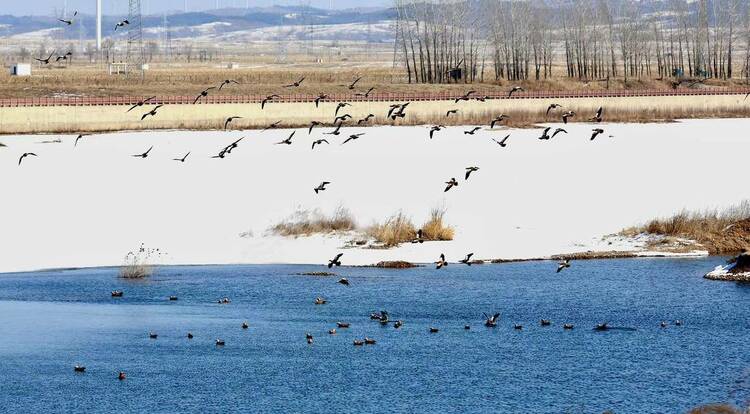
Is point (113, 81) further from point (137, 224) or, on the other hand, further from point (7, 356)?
point (7, 356)

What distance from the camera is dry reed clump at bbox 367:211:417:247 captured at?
54.1 metres

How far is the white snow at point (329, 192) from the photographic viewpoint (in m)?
54.2

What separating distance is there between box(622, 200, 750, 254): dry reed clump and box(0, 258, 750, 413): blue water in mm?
4386

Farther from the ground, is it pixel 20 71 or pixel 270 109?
pixel 20 71

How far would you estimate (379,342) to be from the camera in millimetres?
38188

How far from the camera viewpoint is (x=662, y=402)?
31.8 metres

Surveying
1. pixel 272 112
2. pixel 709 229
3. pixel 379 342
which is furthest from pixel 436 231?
pixel 272 112

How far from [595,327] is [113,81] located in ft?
332

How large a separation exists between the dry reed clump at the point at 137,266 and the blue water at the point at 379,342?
0.53 m

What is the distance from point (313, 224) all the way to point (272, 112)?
145 ft

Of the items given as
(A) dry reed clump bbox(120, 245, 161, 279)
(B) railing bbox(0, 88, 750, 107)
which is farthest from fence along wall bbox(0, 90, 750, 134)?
(A) dry reed clump bbox(120, 245, 161, 279)

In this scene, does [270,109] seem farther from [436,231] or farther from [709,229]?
[709,229]

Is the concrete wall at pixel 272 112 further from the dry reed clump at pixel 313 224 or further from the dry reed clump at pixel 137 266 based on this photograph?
the dry reed clump at pixel 137 266

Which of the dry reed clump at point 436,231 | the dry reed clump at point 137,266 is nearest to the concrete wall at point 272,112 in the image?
the dry reed clump at point 137,266
